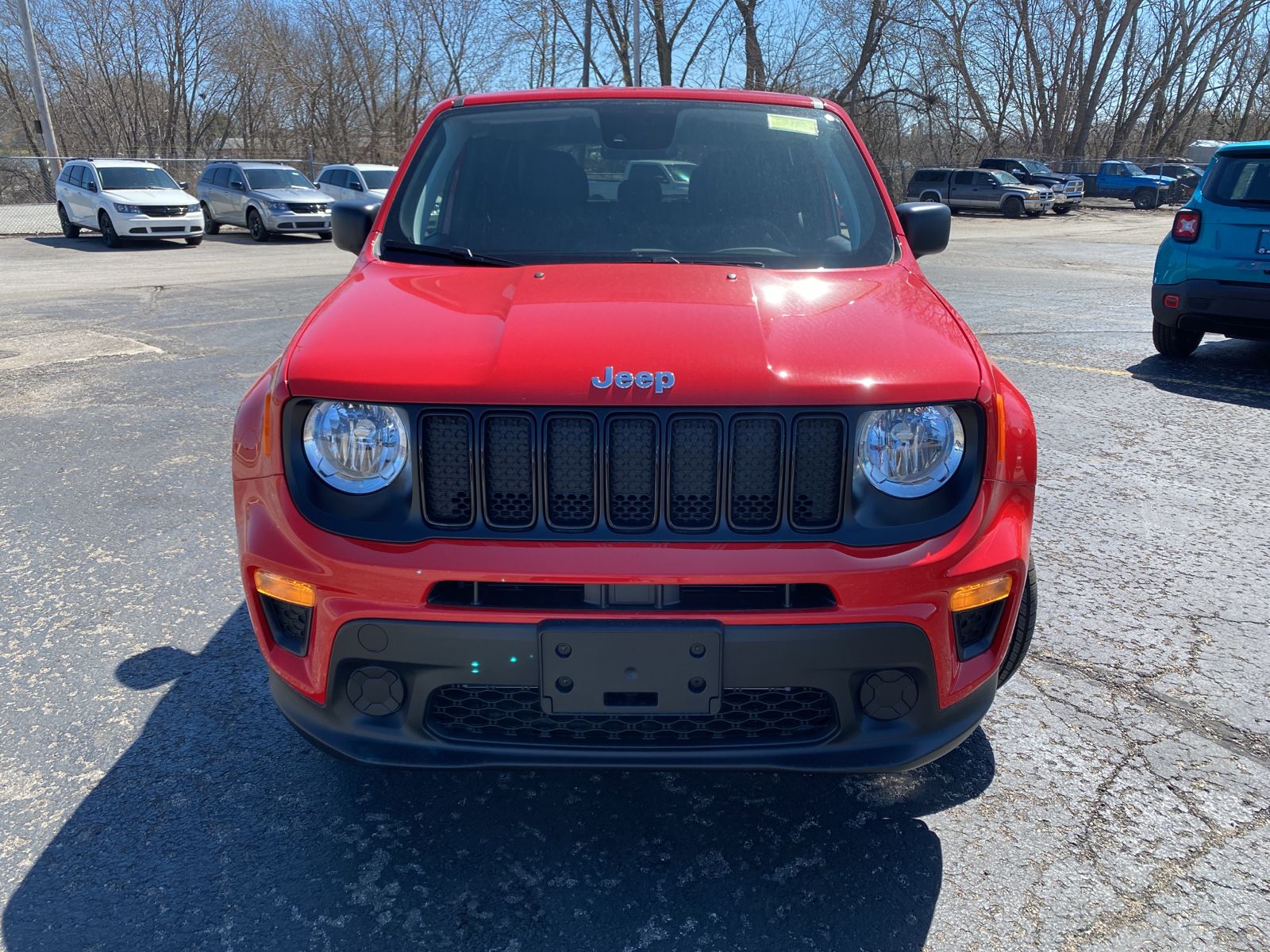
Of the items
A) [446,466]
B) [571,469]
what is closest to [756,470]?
[571,469]

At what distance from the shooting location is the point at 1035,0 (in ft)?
156

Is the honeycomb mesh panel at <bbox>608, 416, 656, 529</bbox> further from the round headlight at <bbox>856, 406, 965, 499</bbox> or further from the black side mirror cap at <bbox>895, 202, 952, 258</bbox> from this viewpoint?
the black side mirror cap at <bbox>895, 202, 952, 258</bbox>

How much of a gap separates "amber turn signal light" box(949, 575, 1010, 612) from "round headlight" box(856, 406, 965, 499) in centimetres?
22

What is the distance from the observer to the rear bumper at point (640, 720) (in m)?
1.97

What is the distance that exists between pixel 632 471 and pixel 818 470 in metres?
0.40

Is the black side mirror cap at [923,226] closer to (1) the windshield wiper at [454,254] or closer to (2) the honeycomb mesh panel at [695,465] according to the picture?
(1) the windshield wiper at [454,254]

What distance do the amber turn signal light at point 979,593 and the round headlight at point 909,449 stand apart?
22 cm

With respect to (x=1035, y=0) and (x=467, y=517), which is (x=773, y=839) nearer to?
(x=467, y=517)

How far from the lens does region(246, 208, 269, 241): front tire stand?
21.5 metres

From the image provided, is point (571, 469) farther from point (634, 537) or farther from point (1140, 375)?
point (1140, 375)

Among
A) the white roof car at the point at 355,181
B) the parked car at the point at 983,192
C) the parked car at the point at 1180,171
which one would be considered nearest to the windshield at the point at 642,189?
the white roof car at the point at 355,181

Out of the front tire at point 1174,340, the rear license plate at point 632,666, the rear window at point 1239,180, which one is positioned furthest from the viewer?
the front tire at point 1174,340

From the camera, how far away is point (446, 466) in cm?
207

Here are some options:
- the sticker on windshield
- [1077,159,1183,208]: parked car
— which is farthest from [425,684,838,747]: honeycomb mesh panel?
[1077,159,1183,208]: parked car
